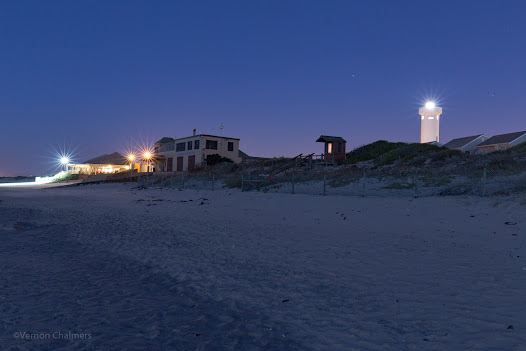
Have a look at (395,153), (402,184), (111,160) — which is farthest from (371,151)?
(111,160)

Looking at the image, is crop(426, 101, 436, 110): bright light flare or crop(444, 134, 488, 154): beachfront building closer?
crop(444, 134, 488, 154): beachfront building

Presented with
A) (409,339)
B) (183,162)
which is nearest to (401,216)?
(409,339)

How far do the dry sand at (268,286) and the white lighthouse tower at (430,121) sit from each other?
79378 millimetres

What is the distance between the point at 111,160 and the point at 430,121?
77.5 m

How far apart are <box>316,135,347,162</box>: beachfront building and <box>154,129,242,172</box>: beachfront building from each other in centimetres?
1669

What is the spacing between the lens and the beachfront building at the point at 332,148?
39.1 metres

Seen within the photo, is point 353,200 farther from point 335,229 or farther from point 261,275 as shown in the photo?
point 261,275

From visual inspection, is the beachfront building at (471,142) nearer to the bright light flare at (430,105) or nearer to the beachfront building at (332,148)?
the beachfront building at (332,148)

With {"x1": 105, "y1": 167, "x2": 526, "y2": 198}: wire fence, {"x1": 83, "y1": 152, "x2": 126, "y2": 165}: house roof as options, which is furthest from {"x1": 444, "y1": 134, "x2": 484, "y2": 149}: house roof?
{"x1": 83, "y1": 152, "x2": 126, "y2": 165}: house roof

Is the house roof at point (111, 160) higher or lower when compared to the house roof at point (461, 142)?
lower

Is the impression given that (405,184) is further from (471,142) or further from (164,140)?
(164,140)

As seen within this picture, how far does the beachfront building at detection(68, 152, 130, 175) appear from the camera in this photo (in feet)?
212

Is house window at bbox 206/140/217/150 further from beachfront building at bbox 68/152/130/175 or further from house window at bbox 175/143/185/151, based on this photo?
beachfront building at bbox 68/152/130/175

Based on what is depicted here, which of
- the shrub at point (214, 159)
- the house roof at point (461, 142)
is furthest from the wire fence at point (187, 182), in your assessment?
the house roof at point (461, 142)
